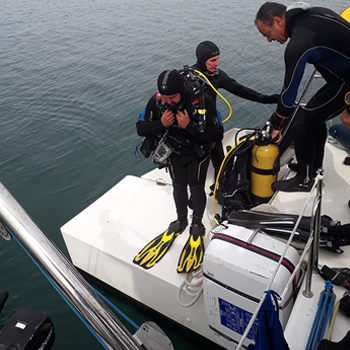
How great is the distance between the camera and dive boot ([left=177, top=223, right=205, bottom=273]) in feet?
9.13

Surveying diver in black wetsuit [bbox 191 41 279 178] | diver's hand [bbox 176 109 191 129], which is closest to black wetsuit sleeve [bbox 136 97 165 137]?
diver's hand [bbox 176 109 191 129]

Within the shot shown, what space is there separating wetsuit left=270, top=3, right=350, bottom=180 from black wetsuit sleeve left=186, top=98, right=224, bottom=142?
0.55 meters

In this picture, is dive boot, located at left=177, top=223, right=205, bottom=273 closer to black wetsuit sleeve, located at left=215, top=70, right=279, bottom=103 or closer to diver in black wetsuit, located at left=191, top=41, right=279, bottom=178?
diver in black wetsuit, located at left=191, top=41, right=279, bottom=178

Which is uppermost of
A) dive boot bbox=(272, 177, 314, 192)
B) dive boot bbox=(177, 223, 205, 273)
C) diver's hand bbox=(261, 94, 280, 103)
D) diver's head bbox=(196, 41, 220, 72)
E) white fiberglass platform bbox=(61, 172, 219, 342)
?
diver's head bbox=(196, 41, 220, 72)

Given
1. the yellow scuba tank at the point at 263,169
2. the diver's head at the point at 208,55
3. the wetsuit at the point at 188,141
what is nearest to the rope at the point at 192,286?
the wetsuit at the point at 188,141

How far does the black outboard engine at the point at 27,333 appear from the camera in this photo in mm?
2148

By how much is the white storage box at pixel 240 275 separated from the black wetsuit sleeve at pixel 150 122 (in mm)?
1002

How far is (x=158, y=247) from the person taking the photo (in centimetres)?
306

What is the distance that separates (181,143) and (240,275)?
1.22 metres

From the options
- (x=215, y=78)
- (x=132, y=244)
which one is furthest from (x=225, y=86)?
(x=132, y=244)

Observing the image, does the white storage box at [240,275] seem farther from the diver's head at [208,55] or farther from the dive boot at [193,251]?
the diver's head at [208,55]

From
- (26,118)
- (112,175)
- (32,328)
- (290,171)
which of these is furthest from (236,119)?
(32,328)

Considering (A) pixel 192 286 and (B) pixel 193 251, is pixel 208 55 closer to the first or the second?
(B) pixel 193 251

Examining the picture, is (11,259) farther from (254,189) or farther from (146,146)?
(254,189)
